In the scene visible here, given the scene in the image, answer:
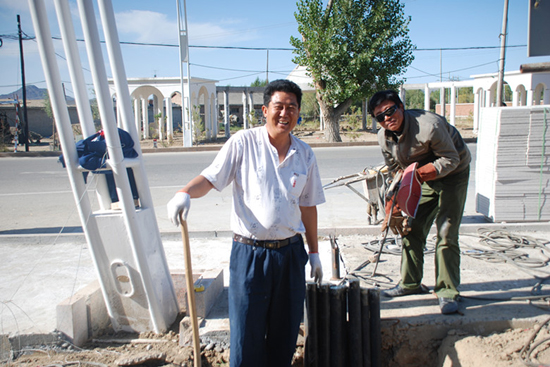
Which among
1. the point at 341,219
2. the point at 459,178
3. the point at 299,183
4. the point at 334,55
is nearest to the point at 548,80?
the point at 334,55

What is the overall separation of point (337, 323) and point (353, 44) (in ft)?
52.7

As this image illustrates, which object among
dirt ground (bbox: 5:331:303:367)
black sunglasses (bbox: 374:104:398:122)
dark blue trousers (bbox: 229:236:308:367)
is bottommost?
dirt ground (bbox: 5:331:303:367)

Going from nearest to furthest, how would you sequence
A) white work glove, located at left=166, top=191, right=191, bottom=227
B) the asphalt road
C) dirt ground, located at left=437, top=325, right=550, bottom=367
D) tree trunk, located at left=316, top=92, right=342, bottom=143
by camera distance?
1. white work glove, located at left=166, top=191, right=191, bottom=227
2. dirt ground, located at left=437, top=325, right=550, bottom=367
3. the asphalt road
4. tree trunk, located at left=316, top=92, right=342, bottom=143

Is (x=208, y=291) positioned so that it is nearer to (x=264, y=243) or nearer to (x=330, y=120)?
(x=264, y=243)

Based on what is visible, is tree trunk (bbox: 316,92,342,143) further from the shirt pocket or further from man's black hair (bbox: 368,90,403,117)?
the shirt pocket

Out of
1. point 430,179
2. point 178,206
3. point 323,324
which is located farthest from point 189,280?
point 430,179

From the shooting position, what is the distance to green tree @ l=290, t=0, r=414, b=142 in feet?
56.5

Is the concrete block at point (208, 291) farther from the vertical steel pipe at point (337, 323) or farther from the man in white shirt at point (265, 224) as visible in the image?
the vertical steel pipe at point (337, 323)

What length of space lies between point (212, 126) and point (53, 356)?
23.3 meters

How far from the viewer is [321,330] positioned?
3.15m

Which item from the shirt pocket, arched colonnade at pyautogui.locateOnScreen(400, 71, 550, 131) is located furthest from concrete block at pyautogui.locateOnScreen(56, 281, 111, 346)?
arched colonnade at pyautogui.locateOnScreen(400, 71, 550, 131)

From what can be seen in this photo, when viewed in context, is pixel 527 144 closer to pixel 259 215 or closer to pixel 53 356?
pixel 259 215

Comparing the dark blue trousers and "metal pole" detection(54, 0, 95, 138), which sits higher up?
"metal pole" detection(54, 0, 95, 138)

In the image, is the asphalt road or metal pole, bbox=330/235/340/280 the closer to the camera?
metal pole, bbox=330/235/340/280
